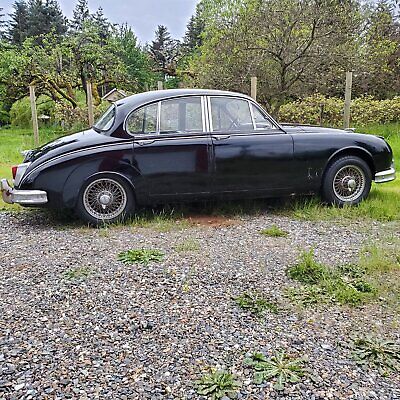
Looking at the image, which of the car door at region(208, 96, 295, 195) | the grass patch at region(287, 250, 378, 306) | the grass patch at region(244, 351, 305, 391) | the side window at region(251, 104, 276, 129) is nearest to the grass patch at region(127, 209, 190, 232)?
the car door at region(208, 96, 295, 195)

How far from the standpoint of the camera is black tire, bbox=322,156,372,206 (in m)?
5.23

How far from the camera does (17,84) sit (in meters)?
14.6

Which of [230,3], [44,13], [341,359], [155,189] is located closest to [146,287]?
[341,359]

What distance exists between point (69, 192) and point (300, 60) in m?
7.95

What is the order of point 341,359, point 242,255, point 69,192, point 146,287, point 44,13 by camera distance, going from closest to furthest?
point 341,359
point 146,287
point 242,255
point 69,192
point 44,13

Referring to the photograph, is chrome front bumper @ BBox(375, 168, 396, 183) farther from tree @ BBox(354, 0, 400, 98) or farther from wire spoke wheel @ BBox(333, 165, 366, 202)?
tree @ BBox(354, 0, 400, 98)

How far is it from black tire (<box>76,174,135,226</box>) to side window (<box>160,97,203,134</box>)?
80 centimetres

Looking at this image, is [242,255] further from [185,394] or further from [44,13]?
[44,13]

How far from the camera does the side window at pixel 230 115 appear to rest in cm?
498

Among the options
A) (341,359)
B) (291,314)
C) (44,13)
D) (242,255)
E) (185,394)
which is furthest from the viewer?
(44,13)

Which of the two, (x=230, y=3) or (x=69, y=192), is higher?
(x=230, y=3)

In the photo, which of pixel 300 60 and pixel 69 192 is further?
pixel 300 60

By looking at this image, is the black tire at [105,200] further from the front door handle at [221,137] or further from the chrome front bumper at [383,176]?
the chrome front bumper at [383,176]

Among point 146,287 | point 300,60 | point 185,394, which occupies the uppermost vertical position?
point 300,60
